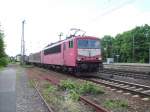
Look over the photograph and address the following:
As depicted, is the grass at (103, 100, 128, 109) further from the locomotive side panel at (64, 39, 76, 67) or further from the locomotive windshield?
the locomotive windshield

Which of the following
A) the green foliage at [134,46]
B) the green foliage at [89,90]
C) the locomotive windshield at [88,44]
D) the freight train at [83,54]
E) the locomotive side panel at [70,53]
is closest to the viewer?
the green foliage at [89,90]

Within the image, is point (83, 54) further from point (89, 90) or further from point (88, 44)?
point (89, 90)

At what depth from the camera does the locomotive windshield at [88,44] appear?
24594mm

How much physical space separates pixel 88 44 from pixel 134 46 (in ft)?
291

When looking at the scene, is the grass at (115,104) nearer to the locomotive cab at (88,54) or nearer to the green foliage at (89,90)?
the green foliage at (89,90)

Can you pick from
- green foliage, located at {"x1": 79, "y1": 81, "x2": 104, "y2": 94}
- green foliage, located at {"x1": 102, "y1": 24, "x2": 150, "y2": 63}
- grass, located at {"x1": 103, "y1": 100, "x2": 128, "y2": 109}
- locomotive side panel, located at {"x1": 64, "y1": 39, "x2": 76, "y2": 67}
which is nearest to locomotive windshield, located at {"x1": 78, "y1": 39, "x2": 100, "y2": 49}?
locomotive side panel, located at {"x1": 64, "y1": 39, "x2": 76, "y2": 67}

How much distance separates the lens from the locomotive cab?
79.5 feet

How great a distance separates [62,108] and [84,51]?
14.3 meters

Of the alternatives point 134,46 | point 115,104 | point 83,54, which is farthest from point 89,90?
point 134,46

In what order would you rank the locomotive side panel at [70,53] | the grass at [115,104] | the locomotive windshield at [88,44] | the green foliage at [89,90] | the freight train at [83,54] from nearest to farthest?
the grass at [115,104] < the green foliage at [89,90] < the freight train at [83,54] < the locomotive side panel at [70,53] < the locomotive windshield at [88,44]

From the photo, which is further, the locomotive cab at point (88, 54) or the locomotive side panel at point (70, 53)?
the locomotive side panel at point (70, 53)

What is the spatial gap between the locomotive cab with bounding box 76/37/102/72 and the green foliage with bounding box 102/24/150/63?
3127 inches

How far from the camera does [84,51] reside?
24625 millimetres

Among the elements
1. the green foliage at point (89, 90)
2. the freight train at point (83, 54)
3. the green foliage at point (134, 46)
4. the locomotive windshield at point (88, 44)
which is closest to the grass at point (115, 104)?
the green foliage at point (89, 90)
